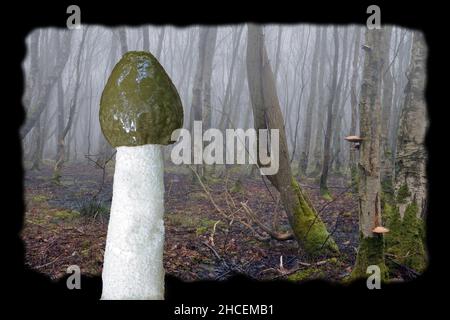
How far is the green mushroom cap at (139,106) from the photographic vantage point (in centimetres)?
279

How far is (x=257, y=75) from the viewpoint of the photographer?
18.9ft

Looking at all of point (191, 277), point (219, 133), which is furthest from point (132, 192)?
point (219, 133)

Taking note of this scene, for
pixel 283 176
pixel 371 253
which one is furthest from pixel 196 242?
pixel 371 253

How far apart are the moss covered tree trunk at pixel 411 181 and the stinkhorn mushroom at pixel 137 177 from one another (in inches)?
124

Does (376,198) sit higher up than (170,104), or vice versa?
(170,104)

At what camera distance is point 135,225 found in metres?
2.92

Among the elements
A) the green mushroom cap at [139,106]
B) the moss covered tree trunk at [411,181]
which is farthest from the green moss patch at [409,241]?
the green mushroom cap at [139,106]

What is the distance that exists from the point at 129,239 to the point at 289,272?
2.59 m


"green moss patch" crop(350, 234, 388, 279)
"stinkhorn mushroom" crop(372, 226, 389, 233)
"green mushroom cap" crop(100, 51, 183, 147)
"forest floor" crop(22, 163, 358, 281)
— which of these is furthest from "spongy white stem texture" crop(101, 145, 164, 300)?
"green moss patch" crop(350, 234, 388, 279)

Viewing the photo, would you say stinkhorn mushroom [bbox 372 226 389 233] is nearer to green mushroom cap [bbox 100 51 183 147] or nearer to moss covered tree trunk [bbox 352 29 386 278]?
moss covered tree trunk [bbox 352 29 386 278]

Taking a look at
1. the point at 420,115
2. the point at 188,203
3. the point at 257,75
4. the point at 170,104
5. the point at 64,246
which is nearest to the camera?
the point at 170,104

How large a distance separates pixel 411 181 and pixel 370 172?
3.32 feet

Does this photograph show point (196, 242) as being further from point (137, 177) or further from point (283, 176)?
point (137, 177)

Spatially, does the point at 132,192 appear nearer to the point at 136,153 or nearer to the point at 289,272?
the point at 136,153
